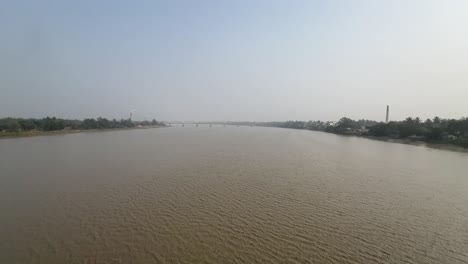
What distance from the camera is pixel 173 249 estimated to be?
4117 mm

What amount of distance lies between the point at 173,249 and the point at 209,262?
2.20 ft

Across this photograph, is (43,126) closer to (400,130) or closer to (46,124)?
(46,124)

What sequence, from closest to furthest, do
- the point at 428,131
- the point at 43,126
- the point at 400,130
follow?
the point at 428,131 < the point at 400,130 < the point at 43,126

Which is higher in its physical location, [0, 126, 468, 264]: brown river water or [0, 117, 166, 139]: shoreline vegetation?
[0, 117, 166, 139]: shoreline vegetation

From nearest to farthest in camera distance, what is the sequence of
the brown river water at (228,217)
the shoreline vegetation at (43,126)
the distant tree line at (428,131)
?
the brown river water at (228,217), the distant tree line at (428,131), the shoreline vegetation at (43,126)

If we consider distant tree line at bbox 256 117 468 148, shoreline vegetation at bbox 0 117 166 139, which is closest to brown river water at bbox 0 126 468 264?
distant tree line at bbox 256 117 468 148

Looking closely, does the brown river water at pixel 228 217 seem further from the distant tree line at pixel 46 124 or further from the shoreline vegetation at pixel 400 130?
the distant tree line at pixel 46 124

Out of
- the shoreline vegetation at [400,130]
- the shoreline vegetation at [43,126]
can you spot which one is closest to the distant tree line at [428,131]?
the shoreline vegetation at [400,130]

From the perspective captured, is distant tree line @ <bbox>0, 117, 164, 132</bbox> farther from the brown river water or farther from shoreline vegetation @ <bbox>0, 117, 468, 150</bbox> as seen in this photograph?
the brown river water

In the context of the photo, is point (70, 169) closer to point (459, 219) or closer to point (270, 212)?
point (270, 212)

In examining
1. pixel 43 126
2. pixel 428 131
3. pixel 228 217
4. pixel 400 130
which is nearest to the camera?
pixel 228 217

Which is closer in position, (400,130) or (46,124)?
(400,130)

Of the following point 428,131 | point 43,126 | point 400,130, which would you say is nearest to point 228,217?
point 428,131

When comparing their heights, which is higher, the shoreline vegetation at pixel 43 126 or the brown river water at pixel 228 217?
the shoreline vegetation at pixel 43 126
